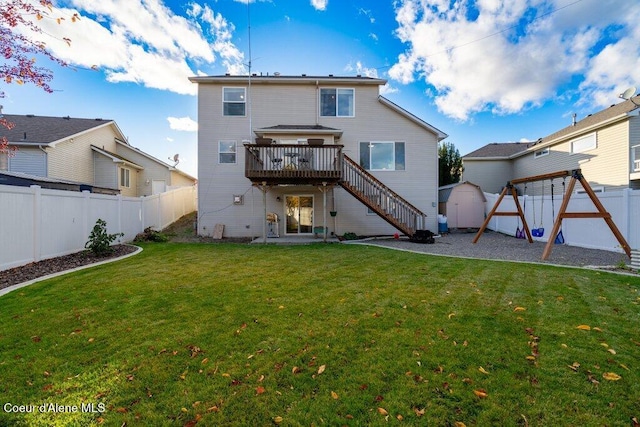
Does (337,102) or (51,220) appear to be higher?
(337,102)

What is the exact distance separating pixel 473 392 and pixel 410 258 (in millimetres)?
5961

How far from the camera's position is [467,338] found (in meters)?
3.23

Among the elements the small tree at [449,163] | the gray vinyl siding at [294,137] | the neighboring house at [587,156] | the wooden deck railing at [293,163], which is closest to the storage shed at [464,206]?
the gray vinyl siding at [294,137]

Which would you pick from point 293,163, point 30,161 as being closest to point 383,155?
point 293,163

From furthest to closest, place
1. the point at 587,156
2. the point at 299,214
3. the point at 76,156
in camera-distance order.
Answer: the point at 76,156 → the point at 587,156 → the point at 299,214

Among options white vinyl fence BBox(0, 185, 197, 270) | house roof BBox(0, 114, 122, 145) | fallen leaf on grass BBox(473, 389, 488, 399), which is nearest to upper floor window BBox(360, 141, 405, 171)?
white vinyl fence BBox(0, 185, 197, 270)

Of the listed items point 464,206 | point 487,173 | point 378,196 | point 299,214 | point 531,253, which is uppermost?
point 487,173

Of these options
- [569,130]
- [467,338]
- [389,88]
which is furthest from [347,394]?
[569,130]

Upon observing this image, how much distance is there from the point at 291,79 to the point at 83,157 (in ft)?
46.8

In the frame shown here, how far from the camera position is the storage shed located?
16781 millimetres

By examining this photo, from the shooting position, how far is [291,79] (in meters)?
14.0

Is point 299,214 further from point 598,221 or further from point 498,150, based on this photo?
point 498,150

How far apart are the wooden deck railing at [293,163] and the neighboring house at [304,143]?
5.23ft

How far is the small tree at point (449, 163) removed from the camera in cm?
2456
